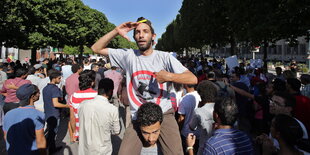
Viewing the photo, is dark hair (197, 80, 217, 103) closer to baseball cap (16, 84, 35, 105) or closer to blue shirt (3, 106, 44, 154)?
blue shirt (3, 106, 44, 154)

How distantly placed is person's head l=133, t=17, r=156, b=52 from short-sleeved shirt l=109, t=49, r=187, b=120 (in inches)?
5.6

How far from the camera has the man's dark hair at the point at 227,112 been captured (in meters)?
2.41

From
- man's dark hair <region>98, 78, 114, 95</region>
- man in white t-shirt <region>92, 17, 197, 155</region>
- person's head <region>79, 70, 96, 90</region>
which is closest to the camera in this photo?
man in white t-shirt <region>92, 17, 197, 155</region>

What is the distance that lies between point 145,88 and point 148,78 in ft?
0.41

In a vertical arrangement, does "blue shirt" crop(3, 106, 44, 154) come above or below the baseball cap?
below

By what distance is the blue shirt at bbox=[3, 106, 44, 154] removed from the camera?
3.17 meters

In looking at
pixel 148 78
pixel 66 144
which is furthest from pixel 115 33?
pixel 66 144

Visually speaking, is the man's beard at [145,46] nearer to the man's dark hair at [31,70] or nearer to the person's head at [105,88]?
the person's head at [105,88]

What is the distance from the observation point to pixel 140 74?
107 inches

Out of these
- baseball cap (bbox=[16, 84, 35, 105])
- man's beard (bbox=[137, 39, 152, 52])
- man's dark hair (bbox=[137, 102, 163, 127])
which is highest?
man's beard (bbox=[137, 39, 152, 52])

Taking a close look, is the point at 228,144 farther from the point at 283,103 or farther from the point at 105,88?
the point at 105,88

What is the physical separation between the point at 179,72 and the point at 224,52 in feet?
286

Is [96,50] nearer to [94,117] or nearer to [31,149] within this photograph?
[94,117]

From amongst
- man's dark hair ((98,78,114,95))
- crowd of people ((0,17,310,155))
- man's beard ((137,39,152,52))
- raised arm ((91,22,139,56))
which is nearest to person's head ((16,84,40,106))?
crowd of people ((0,17,310,155))
